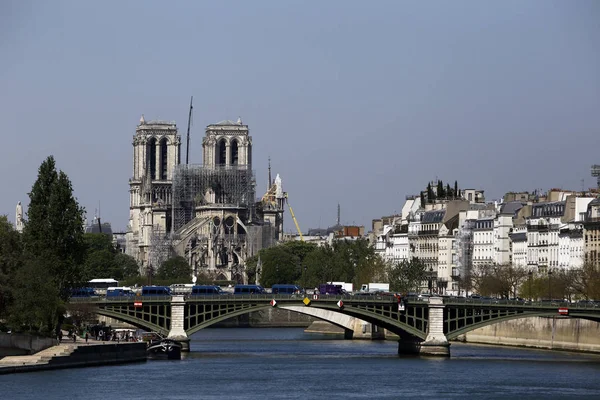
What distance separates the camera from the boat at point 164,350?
304ft

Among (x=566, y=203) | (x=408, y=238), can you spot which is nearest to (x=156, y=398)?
(x=566, y=203)

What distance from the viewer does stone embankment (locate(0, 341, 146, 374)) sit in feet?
258

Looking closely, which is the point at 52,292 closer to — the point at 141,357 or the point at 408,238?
the point at 141,357

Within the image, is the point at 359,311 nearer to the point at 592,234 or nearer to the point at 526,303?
the point at 526,303

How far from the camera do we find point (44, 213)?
9319 centimetres

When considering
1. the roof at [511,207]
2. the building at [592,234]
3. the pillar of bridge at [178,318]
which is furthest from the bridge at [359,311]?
the roof at [511,207]

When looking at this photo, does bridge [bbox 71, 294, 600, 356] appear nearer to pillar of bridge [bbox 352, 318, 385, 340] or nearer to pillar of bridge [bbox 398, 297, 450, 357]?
pillar of bridge [bbox 398, 297, 450, 357]

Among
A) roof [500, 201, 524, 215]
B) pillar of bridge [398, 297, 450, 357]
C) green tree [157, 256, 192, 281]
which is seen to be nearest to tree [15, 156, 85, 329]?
pillar of bridge [398, 297, 450, 357]

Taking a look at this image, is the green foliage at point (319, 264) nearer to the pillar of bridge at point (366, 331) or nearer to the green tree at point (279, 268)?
the green tree at point (279, 268)

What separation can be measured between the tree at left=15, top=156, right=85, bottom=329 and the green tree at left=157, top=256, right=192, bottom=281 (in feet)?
276

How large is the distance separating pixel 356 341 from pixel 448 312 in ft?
65.8

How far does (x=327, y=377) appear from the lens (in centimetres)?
8250

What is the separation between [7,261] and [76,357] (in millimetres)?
6573

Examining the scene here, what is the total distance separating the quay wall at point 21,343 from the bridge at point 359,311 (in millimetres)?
13647
